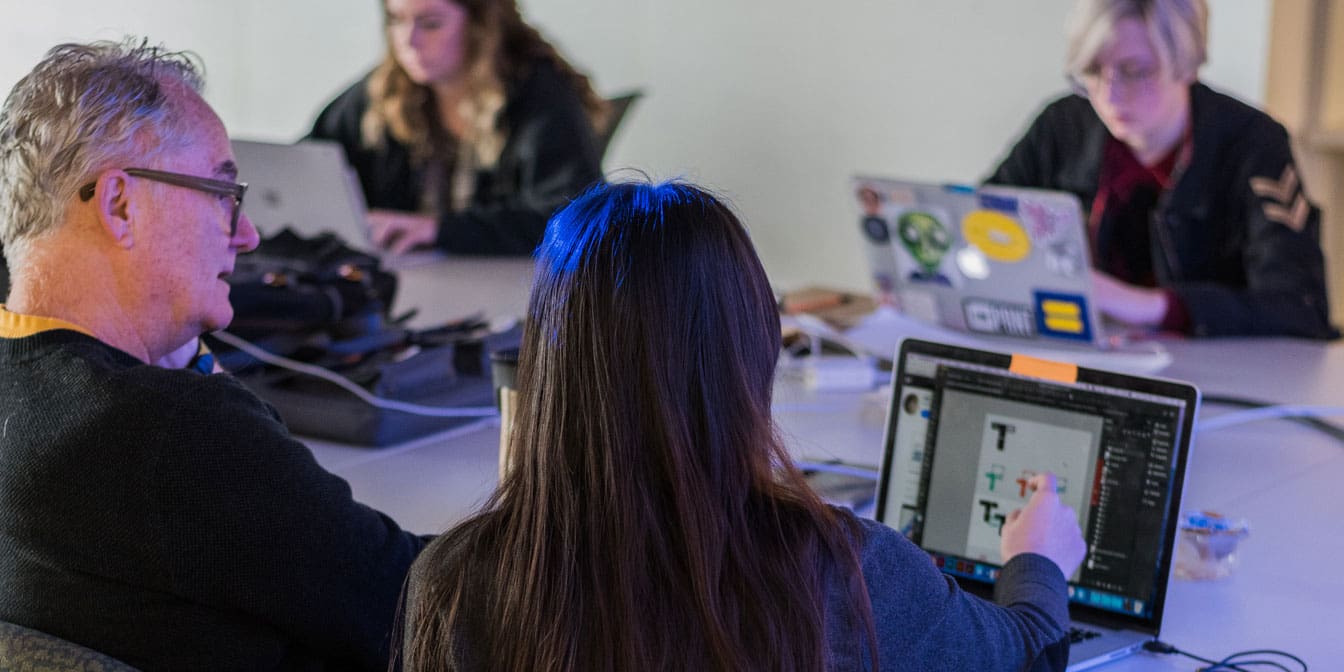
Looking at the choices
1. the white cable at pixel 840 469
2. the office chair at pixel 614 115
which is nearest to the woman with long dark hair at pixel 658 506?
the white cable at pixel 840 469

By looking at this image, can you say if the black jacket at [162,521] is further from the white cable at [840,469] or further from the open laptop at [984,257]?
the open laptop at [984,257]

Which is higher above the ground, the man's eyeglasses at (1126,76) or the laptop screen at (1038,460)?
the man's eyeglasses at (1126,76)

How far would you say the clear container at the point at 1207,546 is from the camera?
1419 millimetres

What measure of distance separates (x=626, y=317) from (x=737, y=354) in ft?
0.26

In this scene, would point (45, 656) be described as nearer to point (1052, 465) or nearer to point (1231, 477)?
point (1052, 465)

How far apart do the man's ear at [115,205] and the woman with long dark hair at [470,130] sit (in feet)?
6.30

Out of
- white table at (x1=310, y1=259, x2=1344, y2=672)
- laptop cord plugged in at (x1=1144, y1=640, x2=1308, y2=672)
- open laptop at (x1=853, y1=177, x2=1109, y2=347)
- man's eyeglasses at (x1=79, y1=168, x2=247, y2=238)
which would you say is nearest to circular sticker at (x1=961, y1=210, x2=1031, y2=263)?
open laptop at (x1=853, y1=177, x2=1109, y2=347)

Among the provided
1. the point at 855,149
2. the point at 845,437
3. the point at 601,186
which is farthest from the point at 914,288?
the point at 855,149

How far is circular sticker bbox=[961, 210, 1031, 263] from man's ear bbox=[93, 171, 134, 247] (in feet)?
4.38

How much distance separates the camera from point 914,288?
2.37 metres

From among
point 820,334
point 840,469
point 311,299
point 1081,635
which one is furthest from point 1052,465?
point 311,299

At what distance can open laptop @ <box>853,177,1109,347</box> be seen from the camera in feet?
6.97

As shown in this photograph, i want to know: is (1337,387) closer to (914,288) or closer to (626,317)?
(914,288)

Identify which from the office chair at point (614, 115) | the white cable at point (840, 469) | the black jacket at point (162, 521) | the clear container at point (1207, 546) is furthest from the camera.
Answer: the office chair at point (614, 115)
